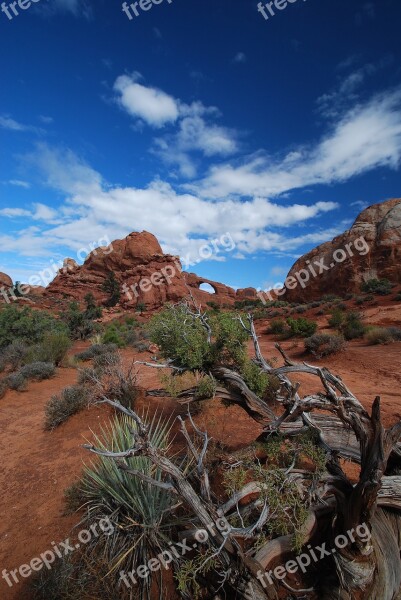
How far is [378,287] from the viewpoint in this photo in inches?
994

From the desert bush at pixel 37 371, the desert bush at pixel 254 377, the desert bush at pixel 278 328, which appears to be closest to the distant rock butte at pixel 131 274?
the desert bush at pixel 278 328

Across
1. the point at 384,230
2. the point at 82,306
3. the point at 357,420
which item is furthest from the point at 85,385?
the point at 82,306

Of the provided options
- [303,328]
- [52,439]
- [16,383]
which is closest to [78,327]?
[16,383]

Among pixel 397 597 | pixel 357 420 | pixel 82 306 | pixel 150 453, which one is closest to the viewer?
pixel 150 453

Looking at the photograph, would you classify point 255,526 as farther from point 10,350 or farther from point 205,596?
point 10,350

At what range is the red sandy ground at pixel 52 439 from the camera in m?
3.39

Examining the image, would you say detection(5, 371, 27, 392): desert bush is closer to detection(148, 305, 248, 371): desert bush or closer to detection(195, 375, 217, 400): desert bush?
detection(148, 305, 248, 371): desert bush

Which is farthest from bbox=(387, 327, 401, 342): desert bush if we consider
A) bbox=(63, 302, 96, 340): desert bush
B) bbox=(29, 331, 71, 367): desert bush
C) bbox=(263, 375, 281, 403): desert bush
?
bbox=(63, 302, 96, 340): desert bush

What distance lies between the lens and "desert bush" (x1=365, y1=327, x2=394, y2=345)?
12273 millimetres

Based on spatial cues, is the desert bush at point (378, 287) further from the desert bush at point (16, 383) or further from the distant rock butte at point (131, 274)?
the distant rock butte at point (131, 274)

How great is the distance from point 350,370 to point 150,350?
8511 mm

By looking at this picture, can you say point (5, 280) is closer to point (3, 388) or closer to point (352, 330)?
point (3, 388)

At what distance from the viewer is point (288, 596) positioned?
2395 millimetres

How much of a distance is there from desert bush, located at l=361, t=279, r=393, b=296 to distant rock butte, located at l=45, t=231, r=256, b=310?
85.6ft
